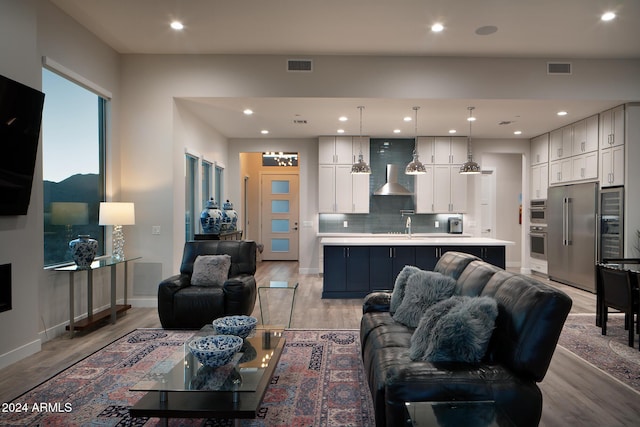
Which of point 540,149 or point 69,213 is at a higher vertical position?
point 540,149

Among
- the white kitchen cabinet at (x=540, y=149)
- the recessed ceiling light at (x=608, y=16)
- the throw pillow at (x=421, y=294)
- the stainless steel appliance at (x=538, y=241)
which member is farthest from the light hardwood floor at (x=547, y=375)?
the recessed ceiling light at (x=608, y=16)

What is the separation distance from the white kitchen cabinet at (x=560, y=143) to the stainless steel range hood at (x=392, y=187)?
271 centimetres

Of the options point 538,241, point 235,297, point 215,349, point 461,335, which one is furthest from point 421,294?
point 538,241

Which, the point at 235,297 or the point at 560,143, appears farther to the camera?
the point at 560,143

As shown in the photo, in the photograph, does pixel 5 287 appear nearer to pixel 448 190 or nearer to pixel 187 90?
pixel 187 90

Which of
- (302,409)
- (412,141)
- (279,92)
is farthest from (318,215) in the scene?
(302,409)

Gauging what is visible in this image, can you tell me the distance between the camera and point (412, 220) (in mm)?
8227

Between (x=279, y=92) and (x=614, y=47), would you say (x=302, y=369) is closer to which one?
(x=279, y=92)

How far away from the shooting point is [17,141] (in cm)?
321

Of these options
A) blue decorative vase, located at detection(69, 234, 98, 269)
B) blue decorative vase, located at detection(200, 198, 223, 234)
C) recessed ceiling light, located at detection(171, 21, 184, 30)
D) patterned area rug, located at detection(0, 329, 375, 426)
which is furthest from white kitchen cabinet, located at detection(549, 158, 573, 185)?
blue decorative vase, located at detection(69, 234, 98, 269)

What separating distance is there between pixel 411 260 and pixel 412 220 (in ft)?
8.72

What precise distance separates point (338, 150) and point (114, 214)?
461cm

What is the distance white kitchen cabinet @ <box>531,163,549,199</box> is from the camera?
7371 millimetres

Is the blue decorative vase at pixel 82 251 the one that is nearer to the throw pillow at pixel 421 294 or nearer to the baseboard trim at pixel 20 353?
the baseboard trim at pixel 20 353
